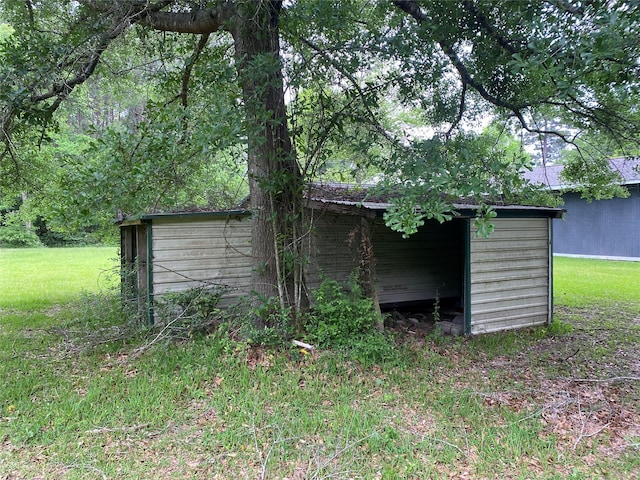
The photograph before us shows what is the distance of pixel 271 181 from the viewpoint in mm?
4887

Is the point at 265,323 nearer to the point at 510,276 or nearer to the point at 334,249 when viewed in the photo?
the point at 334,249

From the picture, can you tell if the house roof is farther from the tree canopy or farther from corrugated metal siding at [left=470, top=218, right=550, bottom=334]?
the tree canopy

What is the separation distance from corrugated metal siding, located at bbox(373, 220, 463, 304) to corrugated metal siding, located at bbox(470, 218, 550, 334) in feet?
5.16

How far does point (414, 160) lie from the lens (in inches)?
157

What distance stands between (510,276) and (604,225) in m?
12.3

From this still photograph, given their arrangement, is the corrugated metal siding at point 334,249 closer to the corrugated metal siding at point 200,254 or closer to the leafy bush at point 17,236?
the corrugated metal siding at point 200,254

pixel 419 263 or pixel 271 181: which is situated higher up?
pixel 271 181

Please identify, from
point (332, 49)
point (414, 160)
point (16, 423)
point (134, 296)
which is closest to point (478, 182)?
point (414, 160)

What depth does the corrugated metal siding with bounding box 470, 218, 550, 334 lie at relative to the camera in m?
6.37

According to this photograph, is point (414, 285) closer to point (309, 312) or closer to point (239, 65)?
point (309, 312)

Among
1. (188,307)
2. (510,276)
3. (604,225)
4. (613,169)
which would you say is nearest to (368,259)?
(188,307)

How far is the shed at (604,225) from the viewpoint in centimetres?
1539

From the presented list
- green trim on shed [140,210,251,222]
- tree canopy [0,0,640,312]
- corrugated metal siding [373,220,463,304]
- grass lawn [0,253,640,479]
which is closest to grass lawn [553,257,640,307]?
corrugated metal siding [373,220,463,304]

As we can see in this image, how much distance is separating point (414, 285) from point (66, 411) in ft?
21.3
